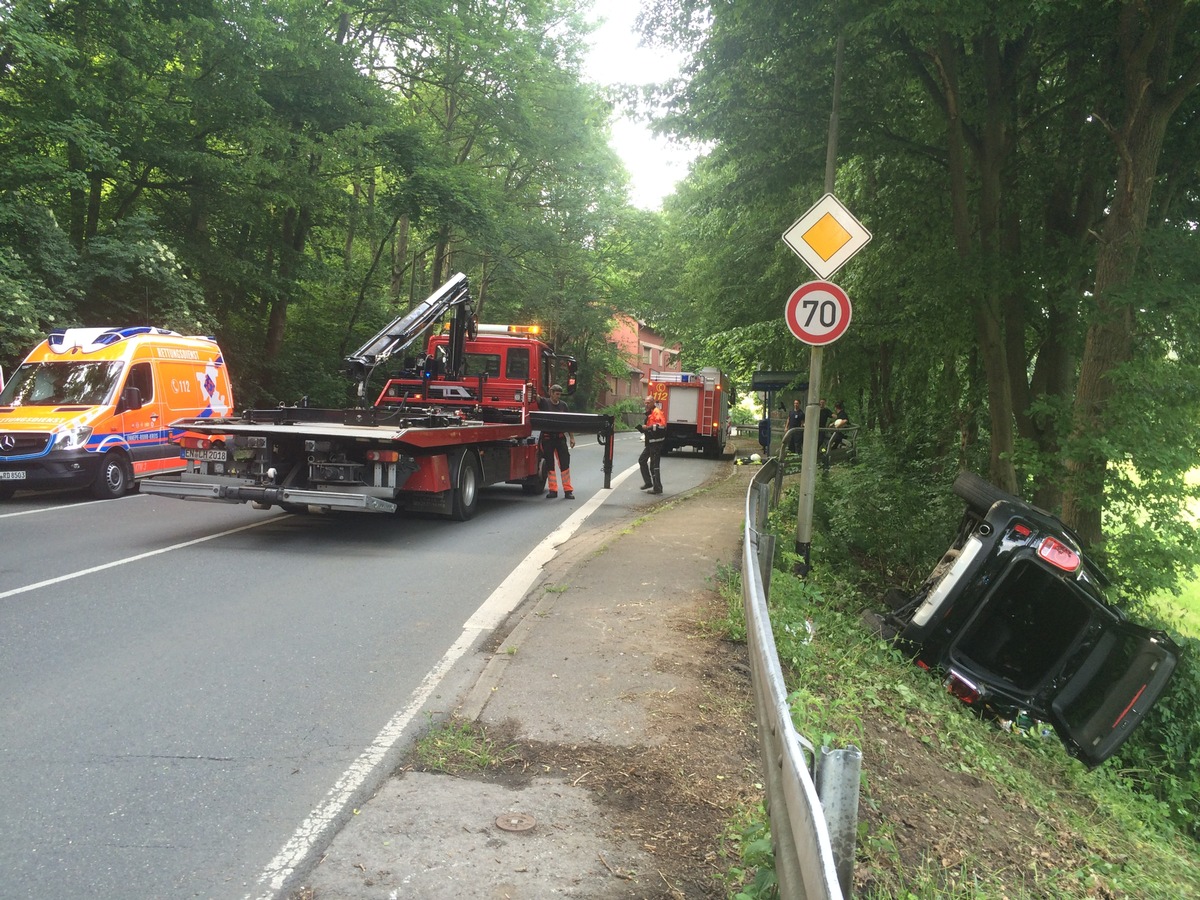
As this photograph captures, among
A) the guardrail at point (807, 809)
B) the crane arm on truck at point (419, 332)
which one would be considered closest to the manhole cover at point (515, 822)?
the guardrail at point (807, 809)

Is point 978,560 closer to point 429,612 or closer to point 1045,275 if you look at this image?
point 429,612

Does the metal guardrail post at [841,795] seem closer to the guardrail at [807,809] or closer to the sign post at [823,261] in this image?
the guardrail at [807,809]

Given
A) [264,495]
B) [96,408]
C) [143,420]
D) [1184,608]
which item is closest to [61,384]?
[96,408]

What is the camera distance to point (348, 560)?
850 cm

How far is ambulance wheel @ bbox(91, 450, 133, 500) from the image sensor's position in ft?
40.3

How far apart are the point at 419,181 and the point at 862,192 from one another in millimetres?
12762

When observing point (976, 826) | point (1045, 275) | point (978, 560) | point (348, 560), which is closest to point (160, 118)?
point (348, 560)

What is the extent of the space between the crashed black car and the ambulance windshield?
12.0 metres

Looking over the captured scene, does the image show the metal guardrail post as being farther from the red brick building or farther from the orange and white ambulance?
the red brick building

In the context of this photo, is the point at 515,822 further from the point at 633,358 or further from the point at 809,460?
the point at 633,358

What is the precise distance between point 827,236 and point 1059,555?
133 inches

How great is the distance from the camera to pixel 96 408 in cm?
1229

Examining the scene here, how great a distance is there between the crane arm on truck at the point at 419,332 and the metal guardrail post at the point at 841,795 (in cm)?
967

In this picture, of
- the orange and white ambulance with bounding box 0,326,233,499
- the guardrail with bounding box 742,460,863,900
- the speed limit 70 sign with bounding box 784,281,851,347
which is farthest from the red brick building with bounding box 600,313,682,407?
the guardrail with bounding box 742,460,863,900
